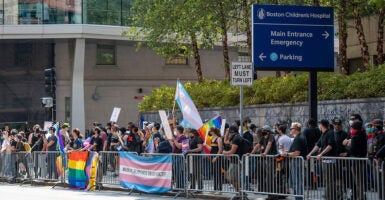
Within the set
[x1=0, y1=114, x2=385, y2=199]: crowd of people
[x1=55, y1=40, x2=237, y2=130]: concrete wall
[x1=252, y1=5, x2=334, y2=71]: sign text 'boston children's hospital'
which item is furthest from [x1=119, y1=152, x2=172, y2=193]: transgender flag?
[x1=55, y1=40, x2=237, y2=130]: concrete wall

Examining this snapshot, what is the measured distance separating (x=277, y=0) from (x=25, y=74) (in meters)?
22.4

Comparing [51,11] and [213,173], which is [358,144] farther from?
[51,11]

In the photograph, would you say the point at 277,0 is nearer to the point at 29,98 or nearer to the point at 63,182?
the point at 63,182

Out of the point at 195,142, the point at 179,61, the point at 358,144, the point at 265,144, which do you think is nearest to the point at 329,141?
the point at 358,144

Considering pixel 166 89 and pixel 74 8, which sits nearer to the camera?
pixel 166 89

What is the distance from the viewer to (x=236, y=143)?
18516 mm

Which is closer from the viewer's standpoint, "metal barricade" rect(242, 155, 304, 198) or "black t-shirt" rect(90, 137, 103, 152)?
"metal barricade" rect(242, 155, 304, 198)

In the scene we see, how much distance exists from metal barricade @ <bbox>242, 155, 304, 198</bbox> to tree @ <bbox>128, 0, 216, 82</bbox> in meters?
12.6

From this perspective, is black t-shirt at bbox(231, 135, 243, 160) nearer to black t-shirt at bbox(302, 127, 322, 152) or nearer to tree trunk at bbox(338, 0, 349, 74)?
black t-shirt at bbox(302, 127, 322, 152)

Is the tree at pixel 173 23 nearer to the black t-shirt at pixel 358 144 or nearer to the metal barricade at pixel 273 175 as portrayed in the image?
the metal barricade at pixel 273 175

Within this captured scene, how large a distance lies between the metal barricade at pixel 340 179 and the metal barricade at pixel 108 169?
22.7ft

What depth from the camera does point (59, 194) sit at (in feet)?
71.6

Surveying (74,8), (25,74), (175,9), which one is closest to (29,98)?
(25,74)

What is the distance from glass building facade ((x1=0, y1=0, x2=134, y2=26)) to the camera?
43938 mm
